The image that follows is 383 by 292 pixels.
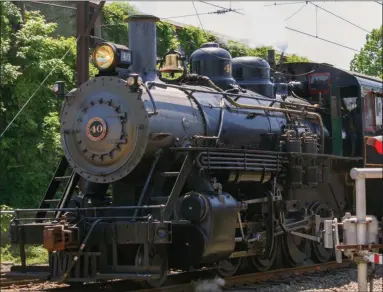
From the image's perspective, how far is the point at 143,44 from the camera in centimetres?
1077

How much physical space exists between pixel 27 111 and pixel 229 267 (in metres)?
11.0

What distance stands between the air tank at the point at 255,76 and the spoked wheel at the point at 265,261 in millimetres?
2810

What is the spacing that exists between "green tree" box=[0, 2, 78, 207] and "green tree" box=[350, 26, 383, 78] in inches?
1224

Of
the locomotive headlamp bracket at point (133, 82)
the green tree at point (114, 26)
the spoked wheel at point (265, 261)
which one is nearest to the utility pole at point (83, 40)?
the locomotive headlamp bracket at point (133, 82)

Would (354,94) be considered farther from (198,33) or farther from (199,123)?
(198,33)

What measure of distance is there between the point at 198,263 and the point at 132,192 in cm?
150

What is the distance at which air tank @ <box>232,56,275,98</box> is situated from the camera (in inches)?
516

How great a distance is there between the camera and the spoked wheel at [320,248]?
13.0m

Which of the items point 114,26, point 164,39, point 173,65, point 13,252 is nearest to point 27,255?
point 13,252

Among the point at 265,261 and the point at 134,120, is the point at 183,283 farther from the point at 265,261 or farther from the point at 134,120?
the point at 134,120

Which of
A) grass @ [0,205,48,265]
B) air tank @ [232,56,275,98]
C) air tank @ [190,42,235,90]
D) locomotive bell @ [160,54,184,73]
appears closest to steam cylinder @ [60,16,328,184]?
locomotive bell @ [160,54,184,73]

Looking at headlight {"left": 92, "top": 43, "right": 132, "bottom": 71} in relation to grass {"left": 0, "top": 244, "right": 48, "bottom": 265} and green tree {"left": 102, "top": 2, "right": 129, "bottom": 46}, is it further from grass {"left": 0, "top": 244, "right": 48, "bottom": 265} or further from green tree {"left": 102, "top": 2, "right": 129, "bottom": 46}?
green tree {"left": 102, "top": 2, "right": 129, "bottom": 46}

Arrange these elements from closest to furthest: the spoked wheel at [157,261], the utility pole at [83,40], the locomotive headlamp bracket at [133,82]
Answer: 1. the spoked wheel at [157,261]
2. the locomotive headlamp bracket at [133,82]
3. the utility pole at [83,40]

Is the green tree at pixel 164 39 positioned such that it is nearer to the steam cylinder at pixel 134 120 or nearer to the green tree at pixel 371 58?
the steam cylinder at pixel 134 120
